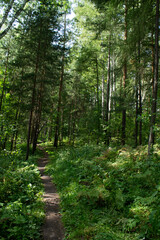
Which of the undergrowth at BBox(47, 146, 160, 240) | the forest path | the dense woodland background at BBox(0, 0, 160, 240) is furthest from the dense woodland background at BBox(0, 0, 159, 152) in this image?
the forest path

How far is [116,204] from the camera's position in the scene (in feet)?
16.1

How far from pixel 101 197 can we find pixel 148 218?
1621 mm

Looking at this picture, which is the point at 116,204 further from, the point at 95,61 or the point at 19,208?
the point at 95,61

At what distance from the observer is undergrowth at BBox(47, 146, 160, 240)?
3.81 metres

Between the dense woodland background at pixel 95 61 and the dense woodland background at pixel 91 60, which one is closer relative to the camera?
the dense woodland background at pixel 95 61

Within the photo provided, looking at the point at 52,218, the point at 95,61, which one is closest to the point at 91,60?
the point at 95,61

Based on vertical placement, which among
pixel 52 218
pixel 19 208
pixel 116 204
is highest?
pixel 116 204

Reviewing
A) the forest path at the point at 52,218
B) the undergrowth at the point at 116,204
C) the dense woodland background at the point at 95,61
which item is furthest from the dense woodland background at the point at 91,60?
the forest path at the point at 52,218

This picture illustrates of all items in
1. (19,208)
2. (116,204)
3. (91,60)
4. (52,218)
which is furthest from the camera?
(91,60)

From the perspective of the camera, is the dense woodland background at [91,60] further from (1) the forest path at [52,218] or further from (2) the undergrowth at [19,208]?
(1) the forest path at [52,218]

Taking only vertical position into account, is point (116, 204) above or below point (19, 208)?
above

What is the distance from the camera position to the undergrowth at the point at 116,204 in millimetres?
3810

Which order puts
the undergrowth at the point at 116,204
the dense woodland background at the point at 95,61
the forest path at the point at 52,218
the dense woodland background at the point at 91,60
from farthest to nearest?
1. the dense woodland background at the point at 91,60
2. the dense woodland background at the point at 95,61
3. the forest path at the point at 52,218
4. the undergrowth at the point at 116,204

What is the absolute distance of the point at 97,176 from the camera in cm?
701
